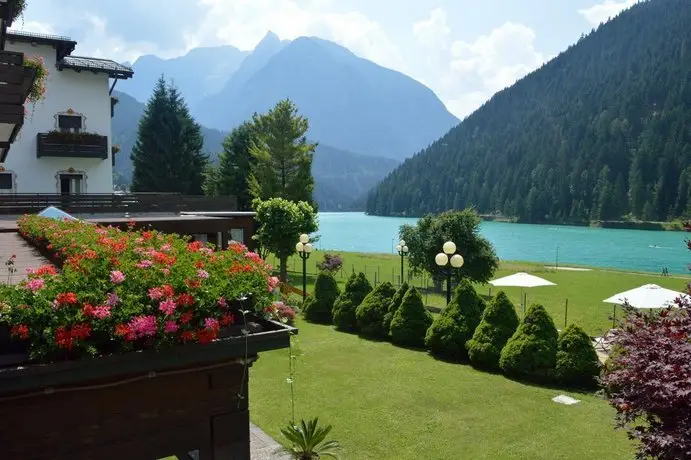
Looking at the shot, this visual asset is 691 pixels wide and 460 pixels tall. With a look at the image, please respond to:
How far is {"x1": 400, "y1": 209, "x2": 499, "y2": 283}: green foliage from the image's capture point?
3038 centimetres

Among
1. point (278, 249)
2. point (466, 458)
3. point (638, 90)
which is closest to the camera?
point (466, 458)

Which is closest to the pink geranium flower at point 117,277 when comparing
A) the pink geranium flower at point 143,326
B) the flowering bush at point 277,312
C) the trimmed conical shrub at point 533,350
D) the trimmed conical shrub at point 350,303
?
the pink geranium flower at point 143,326

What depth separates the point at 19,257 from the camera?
9391 millimetres

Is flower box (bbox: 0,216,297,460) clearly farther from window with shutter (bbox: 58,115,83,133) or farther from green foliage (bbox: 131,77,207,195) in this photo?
green foliage (bbox: 131,77,207,195)

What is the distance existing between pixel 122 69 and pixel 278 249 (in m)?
15.5

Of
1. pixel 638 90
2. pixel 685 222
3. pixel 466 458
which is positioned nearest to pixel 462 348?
pixel 466 458

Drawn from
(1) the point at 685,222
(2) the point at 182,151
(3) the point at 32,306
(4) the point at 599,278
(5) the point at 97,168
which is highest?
(2) the point at 182,151

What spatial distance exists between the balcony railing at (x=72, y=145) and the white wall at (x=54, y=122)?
0.68 m

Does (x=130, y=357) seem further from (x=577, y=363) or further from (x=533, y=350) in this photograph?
(x=577, y=363)

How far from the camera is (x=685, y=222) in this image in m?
7.68

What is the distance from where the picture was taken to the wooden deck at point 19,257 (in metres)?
6.88

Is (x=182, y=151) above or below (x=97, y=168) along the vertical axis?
above

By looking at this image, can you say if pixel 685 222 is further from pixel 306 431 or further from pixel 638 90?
pixel 638 90

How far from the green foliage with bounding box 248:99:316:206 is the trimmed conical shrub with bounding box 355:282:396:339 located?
78.5ft
